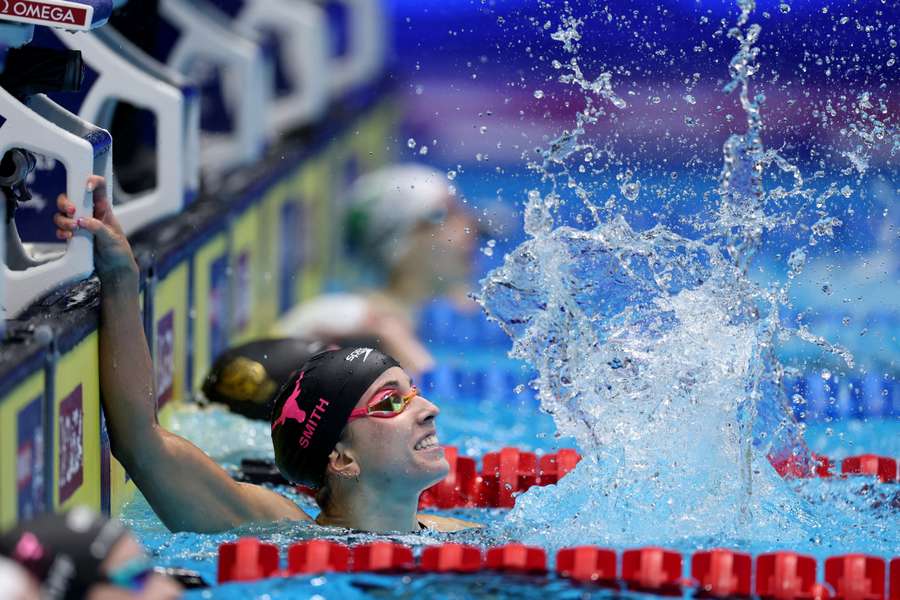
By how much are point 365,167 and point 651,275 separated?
5.67 m

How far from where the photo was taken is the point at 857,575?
10.4 ft

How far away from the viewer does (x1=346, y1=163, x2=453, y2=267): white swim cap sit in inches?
270

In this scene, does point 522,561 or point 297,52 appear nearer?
point 522,561

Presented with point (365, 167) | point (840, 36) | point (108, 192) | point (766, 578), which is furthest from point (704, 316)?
point (365, 167)

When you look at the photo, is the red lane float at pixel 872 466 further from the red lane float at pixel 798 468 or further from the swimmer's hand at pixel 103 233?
the swimmer's hand at pixel 103 233

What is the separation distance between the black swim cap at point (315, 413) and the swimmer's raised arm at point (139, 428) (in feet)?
0.33

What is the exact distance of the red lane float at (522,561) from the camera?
3.09m

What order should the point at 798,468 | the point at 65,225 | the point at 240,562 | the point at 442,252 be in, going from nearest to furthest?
the point at 240,562 < the point at 65,225 < the point at 798,468 < the point at 442,252

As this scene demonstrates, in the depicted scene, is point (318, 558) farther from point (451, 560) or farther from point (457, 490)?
point (457, 490)

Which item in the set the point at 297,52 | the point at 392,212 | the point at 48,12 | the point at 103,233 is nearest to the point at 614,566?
the point at 103,233

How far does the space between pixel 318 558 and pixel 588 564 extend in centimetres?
51

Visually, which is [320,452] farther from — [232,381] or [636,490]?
[232,381]

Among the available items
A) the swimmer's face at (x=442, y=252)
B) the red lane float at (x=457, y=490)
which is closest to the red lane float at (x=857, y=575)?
the red lane float at (x=457, y=490)

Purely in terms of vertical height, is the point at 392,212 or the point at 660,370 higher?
the point at 392,212
